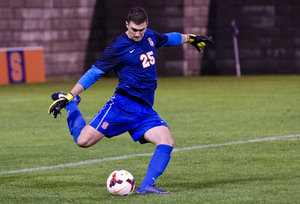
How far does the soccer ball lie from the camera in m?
5.02

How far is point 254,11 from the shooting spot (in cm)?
2033

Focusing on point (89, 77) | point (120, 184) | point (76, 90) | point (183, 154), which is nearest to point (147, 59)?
point (89, 77)

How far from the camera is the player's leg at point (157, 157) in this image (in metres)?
5.04

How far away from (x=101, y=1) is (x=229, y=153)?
568 inches

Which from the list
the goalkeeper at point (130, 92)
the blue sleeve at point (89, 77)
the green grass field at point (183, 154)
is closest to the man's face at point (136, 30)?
the goalkeeper at point (130, 92)

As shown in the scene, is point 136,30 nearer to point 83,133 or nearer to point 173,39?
point 173,39

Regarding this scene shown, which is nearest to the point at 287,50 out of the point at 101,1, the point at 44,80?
the point at 101,1

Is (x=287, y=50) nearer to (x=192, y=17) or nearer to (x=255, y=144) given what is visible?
(x=192, y=17)

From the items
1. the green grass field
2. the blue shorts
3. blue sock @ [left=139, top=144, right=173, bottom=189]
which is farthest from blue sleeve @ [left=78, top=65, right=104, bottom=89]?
the green grass field

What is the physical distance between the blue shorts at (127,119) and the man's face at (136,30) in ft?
2.03

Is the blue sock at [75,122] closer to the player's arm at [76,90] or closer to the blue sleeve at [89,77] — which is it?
the player's arm at [76,90]

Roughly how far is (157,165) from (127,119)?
58 centimetres

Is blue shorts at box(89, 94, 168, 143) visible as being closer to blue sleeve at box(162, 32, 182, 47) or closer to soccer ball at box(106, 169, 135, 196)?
soccer ball at box(106, 169, 135, 196)

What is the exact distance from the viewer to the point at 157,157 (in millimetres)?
5121
